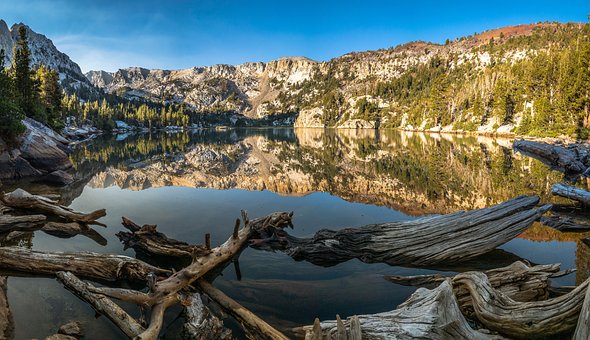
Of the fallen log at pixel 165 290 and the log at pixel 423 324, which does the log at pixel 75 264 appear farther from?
the log at pixel 423 324

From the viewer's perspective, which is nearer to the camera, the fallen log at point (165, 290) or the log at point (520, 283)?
the log at point (520, 283)

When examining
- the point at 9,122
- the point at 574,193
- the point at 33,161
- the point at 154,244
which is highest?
the point at 9,122

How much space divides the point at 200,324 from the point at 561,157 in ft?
132

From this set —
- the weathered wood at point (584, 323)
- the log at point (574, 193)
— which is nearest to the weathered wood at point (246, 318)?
the weathered wood at point (584, 323)

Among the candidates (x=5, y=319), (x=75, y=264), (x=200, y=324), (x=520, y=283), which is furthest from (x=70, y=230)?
(x=520, y=283)

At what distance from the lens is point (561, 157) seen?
110 feet

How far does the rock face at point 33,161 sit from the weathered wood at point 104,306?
72.0 ft

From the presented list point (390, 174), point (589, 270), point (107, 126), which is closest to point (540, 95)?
point (390, 174)

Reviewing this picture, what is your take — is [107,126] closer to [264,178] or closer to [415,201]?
[264,178]

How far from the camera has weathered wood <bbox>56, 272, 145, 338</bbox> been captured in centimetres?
704

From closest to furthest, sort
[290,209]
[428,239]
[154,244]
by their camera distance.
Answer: [428,239]
[154,244]
[290,209]

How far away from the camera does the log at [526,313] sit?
17.9 feet

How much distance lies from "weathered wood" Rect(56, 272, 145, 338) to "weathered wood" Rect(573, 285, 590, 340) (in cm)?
799

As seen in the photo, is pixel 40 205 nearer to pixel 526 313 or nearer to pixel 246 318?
pixel 246 318
